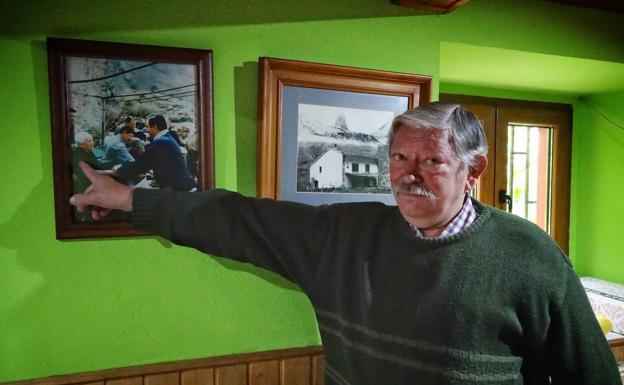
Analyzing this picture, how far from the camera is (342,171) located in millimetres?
1476

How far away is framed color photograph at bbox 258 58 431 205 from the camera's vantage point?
4.46 ft

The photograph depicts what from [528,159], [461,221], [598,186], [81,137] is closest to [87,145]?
[81,137]

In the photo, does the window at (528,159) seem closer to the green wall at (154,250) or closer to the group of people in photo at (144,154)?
the green wall at (154,250)

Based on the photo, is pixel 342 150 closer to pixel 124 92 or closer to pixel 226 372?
pixel 124 92

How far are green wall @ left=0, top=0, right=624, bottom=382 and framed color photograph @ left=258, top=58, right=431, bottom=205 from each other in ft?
0.18

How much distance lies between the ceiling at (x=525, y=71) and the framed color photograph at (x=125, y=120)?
97 cm

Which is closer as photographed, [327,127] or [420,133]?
[420,133]

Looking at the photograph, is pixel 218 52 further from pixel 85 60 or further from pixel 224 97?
pixel 85 60

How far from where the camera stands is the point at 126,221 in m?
1.26

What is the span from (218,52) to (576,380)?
1305 millimetres

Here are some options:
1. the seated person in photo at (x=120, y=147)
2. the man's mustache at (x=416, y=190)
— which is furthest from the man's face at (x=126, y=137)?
the man's mustache at (x=416, y=190)

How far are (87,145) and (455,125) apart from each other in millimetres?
996

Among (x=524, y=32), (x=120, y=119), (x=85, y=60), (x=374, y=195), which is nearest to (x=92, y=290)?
(x=120, y=119)

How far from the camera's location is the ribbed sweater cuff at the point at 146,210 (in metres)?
1.09
